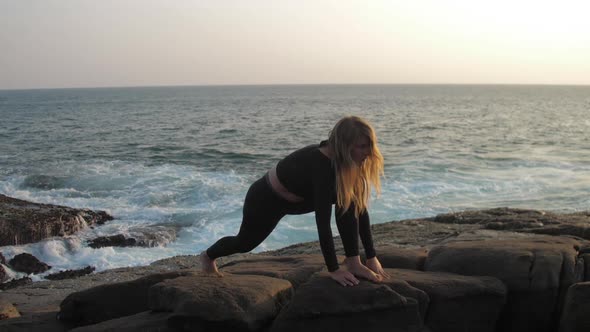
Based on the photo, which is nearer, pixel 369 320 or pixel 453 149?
pixel 369 320

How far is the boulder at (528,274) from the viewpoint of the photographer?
15.5 feet

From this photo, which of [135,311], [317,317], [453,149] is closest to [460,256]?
[317,317]

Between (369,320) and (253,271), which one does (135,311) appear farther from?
(369,320)

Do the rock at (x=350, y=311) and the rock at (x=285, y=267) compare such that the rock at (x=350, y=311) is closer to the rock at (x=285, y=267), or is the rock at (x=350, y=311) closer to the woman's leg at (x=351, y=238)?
the woman's leg at (x=351, y=238)

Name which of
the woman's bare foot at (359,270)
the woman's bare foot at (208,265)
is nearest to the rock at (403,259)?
the woman's bare foot at (359,270)

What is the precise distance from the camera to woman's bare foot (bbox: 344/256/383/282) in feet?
14.8

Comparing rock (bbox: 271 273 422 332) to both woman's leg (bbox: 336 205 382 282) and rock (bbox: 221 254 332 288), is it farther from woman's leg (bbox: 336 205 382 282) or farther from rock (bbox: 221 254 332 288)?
rock (bbox: 221 254 332 288)

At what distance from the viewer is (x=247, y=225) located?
4.98 meters

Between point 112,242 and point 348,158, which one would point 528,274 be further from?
point 112,242

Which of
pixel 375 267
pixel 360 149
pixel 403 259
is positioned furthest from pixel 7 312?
pixel 403 259

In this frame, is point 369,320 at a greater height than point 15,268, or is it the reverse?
point 369,320

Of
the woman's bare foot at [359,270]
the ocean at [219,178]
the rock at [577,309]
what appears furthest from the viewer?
the ocean at [219,178]

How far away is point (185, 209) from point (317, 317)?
11.7 metres

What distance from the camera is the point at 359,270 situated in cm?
459
